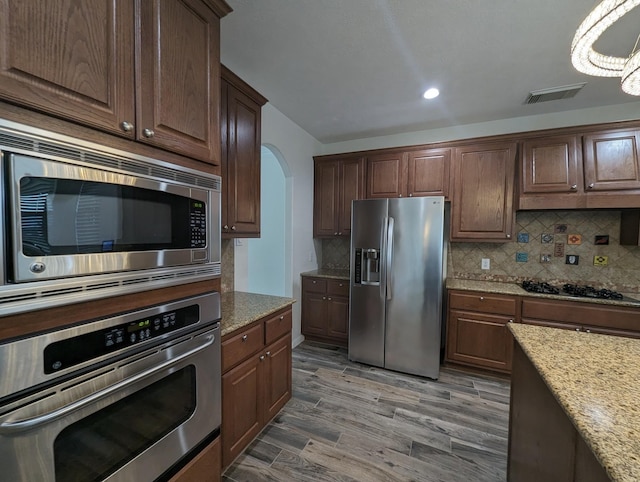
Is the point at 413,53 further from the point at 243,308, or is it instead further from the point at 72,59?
the point at 243,308

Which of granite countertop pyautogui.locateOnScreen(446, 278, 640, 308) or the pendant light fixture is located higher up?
the pendant light fixture

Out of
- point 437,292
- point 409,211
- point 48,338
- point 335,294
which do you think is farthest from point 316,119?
point 48,338

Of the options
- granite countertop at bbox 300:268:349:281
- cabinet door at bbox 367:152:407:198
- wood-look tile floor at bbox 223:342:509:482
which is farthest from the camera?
granite countertop at bbox 300:268:349:281

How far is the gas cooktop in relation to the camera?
2.43 metres

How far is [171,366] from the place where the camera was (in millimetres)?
1094

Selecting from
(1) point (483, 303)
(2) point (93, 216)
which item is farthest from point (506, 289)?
(2) point (93, 216)

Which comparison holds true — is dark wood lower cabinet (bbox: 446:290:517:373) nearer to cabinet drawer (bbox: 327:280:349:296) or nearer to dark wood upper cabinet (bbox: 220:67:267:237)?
cabinet drawer (bbox: 327:280:349:296)

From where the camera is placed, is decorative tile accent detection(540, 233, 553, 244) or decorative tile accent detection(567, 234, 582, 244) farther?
decorative tile accent detection(540, 233, 553, 244)

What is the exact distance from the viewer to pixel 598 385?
→ 901 mm

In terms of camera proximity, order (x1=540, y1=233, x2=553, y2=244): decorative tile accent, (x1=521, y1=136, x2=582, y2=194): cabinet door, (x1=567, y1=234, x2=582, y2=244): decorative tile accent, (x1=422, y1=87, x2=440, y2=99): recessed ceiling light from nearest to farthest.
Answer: (x1=422, y1=87, x2=440, y2=99): recessed ceiling light
(x1=521, y1=136, x2=582, y2=194): cabinet door
(x1=567, y1=234, x2=582, y2=244): decorative tile accent
(x1=540, y1=233, x2=553, y2=244): decorative tile accent

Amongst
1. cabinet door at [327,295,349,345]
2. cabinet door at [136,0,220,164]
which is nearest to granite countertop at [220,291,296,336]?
cabinet door at [136,0,220,164]

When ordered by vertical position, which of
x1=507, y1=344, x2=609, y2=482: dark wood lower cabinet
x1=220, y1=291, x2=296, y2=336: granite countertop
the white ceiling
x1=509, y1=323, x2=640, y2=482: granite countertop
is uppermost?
the white ceiling

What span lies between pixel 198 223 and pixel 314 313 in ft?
8.21

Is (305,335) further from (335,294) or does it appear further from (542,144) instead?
(542,144)
